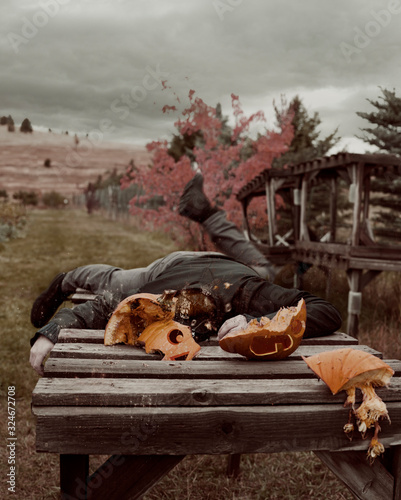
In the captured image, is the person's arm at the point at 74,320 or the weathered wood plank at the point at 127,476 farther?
the person's arm at the point at 74,320

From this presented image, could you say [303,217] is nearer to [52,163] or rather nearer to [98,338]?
[98,338]

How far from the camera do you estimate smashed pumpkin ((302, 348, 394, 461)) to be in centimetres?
175

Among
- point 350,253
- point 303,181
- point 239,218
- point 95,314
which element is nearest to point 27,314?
point 95,314

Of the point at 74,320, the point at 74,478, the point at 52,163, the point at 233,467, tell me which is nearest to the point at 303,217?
the point at 233,467

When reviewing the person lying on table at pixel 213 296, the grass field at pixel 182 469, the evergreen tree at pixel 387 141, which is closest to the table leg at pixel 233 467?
the grass field at pixel 182 469

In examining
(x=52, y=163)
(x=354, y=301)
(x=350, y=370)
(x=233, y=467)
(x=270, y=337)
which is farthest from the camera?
(x=52, y=163)

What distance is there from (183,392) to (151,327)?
2.05ft

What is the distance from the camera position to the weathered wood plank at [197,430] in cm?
159

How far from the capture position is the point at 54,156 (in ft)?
234

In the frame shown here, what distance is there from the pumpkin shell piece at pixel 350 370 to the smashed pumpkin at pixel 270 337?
245 millimetres

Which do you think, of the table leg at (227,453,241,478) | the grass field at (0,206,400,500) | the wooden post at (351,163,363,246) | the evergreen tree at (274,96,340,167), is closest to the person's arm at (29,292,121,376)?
the grass field at (0,206,400,500)

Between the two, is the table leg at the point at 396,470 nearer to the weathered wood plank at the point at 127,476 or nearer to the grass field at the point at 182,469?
the weathered wood plank at the point at 127,476

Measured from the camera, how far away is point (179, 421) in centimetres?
165

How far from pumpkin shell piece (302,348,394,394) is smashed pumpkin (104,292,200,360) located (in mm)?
577
